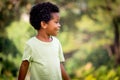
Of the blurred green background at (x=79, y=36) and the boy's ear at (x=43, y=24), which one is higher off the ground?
the boy's ear at (x=43, y=24)

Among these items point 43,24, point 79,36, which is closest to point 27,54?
point 43,24

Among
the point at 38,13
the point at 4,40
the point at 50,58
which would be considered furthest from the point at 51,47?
the point at 4,40

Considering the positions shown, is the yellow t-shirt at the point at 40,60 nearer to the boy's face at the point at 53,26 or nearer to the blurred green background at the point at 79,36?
the boy's face at the point at 53,26

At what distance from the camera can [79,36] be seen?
4.91 m

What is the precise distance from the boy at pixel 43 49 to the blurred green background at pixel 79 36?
6.09 feet

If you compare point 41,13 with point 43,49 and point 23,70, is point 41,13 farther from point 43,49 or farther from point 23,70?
point 23,70

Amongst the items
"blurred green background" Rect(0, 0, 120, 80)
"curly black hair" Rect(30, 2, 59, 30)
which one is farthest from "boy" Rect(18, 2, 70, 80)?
"blurred green background" Rect(0, 0, 120, 80)

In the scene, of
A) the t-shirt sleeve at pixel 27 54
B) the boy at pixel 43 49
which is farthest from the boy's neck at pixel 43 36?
the t-shirt sleeve at pixel 27 54

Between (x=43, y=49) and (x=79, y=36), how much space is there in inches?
81.4

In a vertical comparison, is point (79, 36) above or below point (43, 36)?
below

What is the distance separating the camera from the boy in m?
2.86

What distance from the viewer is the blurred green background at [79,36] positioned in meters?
4.81

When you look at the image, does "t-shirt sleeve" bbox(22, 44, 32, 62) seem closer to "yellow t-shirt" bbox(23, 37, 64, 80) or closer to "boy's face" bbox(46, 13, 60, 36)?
"yellow t-shirt" bbox(23, 37, 64, 80)

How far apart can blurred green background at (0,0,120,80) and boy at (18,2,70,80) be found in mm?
1857
